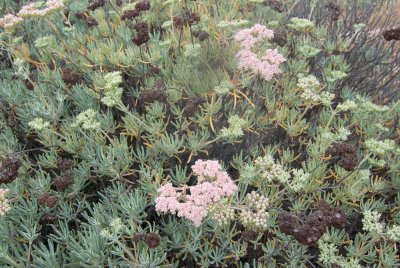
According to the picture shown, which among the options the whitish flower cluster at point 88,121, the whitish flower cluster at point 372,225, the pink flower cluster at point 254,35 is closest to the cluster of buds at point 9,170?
the whitish flower cluster at point 88,121

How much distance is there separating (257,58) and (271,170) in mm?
847

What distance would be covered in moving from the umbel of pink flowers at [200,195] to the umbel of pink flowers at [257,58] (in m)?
0.86

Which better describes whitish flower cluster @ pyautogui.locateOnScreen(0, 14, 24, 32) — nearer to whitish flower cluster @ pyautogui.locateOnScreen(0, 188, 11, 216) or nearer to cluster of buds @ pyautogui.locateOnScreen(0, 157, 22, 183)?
cluster of buds @ pyautogui.locateOnScreen(0, 157, 22, 183)

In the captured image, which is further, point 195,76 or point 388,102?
point 388,102

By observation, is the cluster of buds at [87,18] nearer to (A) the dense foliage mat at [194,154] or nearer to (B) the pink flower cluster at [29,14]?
(A) the dense foliage mat at [194,154]

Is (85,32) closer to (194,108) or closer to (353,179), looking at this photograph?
(194,108)

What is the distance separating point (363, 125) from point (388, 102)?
83 cm

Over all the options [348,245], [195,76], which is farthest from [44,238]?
[348,245]

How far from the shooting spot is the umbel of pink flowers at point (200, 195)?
217cm

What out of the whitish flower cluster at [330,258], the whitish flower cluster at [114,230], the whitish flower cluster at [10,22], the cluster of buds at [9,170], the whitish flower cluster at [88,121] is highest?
the whitish flower cluster at [10,22]

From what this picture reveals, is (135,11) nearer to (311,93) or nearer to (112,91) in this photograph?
(112,91)

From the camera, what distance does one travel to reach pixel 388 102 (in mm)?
3867

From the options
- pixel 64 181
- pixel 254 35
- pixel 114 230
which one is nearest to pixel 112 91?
pixel 64 181

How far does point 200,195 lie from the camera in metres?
2.21
